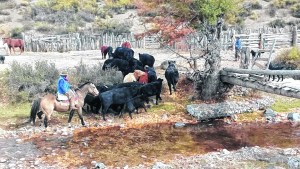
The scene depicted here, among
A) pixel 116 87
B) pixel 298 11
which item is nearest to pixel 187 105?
pixel 116 87

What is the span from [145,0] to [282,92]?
7.10m

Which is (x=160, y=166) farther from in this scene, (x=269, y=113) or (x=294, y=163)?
(x=269, y=113)

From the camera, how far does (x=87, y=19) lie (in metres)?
40.8

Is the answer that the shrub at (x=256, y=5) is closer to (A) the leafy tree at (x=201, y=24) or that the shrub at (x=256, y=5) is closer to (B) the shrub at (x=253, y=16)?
(B) the shrub at (x=253, y=16)

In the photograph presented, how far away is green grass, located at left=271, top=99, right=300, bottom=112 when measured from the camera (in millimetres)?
15938

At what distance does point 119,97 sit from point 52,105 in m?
2.29

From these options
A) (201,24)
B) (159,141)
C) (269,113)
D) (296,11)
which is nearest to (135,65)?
(201,24)

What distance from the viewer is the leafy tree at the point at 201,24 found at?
16094 mm

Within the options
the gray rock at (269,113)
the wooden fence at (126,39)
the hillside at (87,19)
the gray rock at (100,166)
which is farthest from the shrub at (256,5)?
the gray rock at (100,166)

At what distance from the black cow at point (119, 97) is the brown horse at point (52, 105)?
0.36 m

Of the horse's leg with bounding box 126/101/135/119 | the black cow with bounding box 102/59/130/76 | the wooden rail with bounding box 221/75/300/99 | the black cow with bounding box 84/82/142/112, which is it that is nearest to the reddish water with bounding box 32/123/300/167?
the horse's leg with bounding box 126/101/135/119

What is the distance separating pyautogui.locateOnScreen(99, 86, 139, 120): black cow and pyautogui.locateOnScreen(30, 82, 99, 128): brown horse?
0.36 meters

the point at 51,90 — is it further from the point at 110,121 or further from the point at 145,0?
the point at 145,0

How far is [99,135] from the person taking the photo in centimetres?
1334
